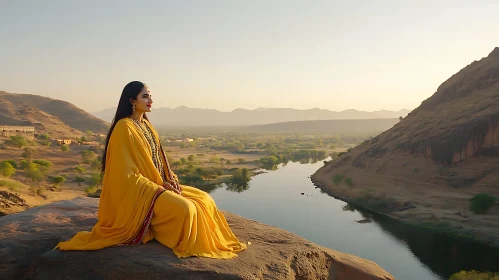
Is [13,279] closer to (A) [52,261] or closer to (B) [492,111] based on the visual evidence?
(A) [52,261]

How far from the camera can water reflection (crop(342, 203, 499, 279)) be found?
17219 mm

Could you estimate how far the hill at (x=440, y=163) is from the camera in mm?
24234

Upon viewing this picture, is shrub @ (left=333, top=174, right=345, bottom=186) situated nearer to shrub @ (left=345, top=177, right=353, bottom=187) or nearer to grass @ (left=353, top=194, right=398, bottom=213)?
shrub @ (left=345, top=177, right=353, bottom=187)

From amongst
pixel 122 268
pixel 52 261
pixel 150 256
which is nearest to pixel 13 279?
pixel 52 261

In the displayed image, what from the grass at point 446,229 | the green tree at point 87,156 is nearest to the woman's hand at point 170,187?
the grass at point 446,229

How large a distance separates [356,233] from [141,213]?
20947 mm

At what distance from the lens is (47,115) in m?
65.0

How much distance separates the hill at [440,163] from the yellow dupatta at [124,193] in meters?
21.4

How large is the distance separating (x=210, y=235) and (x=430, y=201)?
26000mm

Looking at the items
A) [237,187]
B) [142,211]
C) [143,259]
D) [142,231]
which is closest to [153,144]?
[142,211]

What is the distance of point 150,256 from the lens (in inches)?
151

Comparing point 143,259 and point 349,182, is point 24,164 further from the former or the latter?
point 143,259

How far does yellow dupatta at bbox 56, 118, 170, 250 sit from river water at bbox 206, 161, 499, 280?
50.7 feet

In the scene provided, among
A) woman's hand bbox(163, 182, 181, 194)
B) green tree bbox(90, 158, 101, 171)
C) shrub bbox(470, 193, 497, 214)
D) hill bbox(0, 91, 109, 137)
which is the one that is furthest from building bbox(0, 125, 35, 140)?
woman's hand bbox(163, 182, 181, 194)
